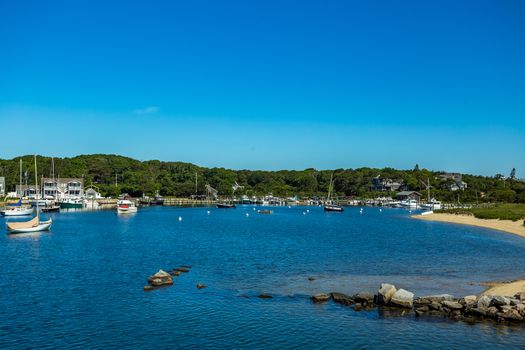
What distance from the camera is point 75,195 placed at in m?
150

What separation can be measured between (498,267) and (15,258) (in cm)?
3966

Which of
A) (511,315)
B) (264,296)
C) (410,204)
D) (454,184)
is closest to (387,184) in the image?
(454,184)

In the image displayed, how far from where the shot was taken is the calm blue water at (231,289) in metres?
20.8

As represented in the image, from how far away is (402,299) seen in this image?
25.2 meters

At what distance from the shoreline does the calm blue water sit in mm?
1543

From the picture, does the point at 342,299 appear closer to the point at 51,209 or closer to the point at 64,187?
the point at 51,209

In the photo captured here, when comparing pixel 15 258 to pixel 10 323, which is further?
pixel 15 258

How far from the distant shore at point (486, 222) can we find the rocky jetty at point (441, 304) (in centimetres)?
4423

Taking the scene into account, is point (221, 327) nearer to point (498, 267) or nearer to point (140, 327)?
point (140, 327)

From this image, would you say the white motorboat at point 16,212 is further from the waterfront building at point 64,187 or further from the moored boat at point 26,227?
the waterfront building at point 64,187

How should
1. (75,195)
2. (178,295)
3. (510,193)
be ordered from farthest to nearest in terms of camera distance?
(75,195)
(510,193)
(178,295)

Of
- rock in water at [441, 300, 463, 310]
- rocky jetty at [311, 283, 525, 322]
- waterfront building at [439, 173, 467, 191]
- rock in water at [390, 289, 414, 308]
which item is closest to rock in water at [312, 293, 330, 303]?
rocky jetty at [311, 283, 525, 322]

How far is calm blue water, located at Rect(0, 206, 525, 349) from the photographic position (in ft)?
68.3

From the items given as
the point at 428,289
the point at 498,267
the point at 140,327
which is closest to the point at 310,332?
the point at 140,327
